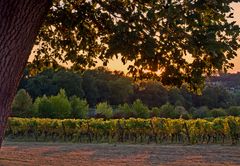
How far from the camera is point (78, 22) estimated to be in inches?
274

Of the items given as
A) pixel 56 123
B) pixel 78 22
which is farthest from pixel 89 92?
pixel 78 22

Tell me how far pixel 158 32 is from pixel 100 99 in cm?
7626

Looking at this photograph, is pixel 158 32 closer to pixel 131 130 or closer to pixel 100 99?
pixel 131 130

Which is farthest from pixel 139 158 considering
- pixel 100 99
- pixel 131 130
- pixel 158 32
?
pixel 100 99

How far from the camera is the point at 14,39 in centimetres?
496

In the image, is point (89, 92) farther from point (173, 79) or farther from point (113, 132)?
point (173, 79)

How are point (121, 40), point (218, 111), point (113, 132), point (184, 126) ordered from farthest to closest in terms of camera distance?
point (218, 111)
point (113, 132)
point (184, 126)
point (121, 40)

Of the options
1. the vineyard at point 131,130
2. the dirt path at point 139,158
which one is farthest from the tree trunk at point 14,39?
the vineyard at point 131,130

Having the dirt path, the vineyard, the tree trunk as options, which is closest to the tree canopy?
the tree trunk

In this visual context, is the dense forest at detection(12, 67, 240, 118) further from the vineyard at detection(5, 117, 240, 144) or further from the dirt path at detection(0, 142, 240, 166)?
the dirt path at detection(0, 142, 240, 166)

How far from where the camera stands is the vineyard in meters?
35.0

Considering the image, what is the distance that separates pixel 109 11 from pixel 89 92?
7387 cm

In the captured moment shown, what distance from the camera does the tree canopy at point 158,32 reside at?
17.8ft

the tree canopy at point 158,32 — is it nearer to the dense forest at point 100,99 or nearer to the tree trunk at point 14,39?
the tree trunk at point 14,39
